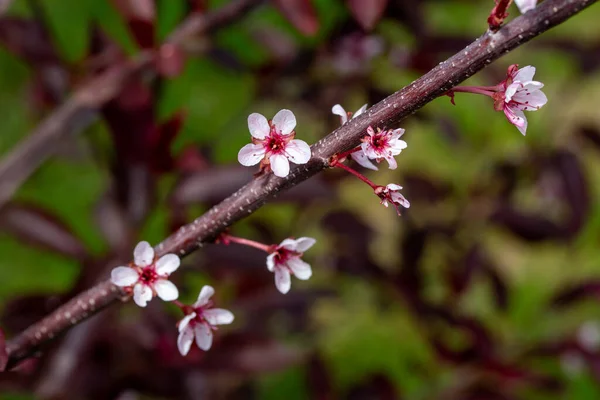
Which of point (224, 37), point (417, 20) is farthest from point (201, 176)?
point (224, 37)

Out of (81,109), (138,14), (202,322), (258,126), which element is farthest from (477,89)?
(81,109)

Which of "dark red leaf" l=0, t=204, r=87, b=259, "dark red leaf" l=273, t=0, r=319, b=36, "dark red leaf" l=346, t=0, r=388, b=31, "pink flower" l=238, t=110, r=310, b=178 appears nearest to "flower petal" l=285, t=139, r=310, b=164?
"pink flower" l=238, t=110, r=310, b=178

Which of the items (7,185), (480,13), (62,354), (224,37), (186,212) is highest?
(480,13)

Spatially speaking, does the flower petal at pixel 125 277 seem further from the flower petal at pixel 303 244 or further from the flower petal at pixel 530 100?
the flower petal at pixel 530 100

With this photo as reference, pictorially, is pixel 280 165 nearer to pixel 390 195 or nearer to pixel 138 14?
pixel 390 195

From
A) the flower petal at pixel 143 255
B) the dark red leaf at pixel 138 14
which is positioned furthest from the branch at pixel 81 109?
Answer: the flower petal at pixel 143 255

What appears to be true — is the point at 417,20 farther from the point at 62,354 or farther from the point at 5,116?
the point at 5,116
